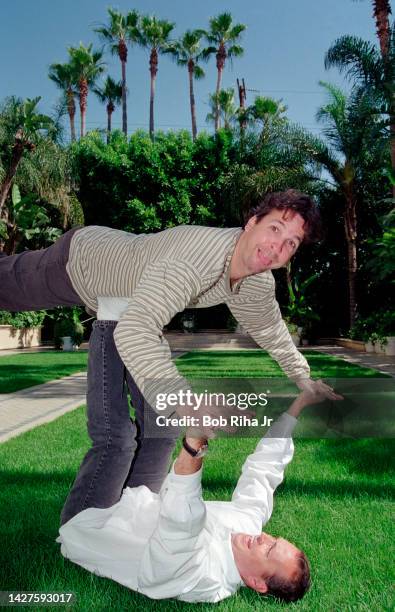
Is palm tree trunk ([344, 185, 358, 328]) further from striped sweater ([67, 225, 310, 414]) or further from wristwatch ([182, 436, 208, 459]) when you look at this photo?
wristwatch ([182, 436, 208, 459])

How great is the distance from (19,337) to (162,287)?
79.7 ft

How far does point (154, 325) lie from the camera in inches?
82.0

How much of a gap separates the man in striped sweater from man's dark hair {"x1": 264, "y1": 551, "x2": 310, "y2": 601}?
729 mm

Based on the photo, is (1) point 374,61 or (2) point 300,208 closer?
(2) point 300,208

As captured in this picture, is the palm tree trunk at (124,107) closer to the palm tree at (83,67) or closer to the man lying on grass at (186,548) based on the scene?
the palm tree at (83,67)

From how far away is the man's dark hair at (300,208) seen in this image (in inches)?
Result: 90.6

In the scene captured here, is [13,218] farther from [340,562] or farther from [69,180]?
[340,562]

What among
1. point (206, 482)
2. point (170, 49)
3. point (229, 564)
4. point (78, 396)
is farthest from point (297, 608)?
point (170, 49)

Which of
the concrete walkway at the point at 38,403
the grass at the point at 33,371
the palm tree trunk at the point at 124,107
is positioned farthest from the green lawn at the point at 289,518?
the palm tree trunk at the point at 124,107

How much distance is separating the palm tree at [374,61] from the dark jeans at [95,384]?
16.3 metres

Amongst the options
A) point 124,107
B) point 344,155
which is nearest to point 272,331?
point 344,155

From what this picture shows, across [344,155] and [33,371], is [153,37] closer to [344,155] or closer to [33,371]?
[344,155]

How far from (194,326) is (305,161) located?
8.72 m

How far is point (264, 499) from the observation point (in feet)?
10.7
